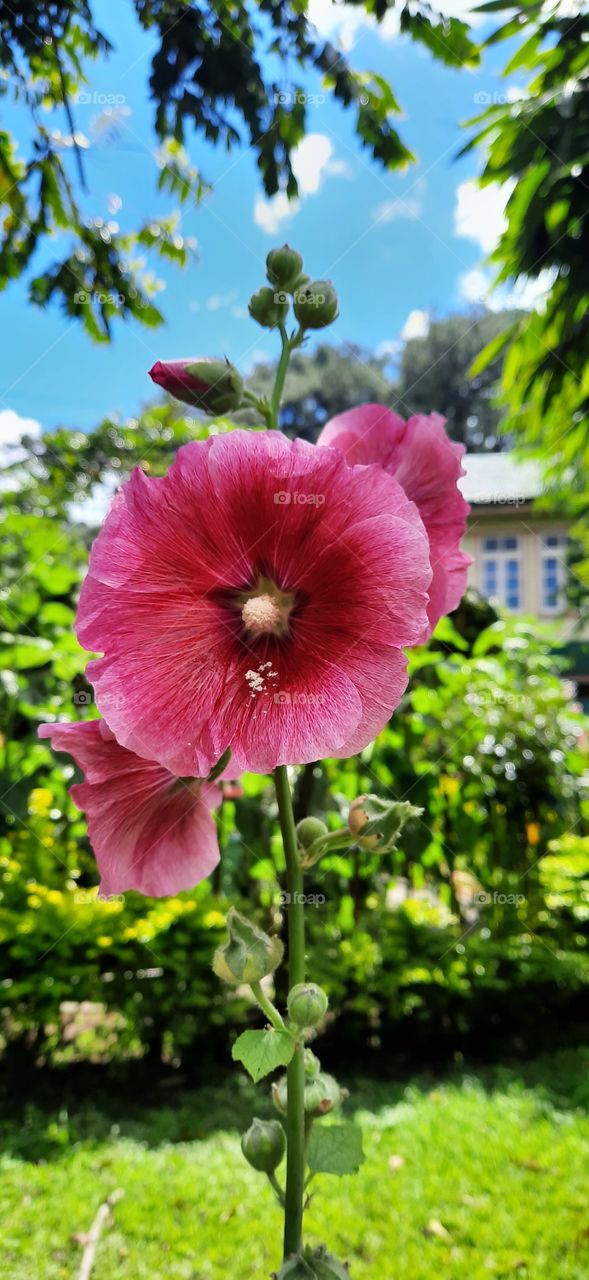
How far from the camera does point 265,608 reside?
259 millimetres

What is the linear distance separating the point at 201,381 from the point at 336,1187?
48.2 inches

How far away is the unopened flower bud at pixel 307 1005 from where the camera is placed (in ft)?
0.98

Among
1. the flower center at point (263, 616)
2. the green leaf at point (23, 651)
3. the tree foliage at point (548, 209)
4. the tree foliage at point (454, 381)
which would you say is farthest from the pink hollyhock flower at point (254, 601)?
the tree foliage at point (454, 381)

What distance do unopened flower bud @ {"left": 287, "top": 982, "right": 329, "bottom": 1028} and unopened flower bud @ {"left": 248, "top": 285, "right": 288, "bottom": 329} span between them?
31cm

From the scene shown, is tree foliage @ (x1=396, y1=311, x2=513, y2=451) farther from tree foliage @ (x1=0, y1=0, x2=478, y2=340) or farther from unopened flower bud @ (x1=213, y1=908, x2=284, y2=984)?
unopened flower bud @ (x1=213, y1=908, x2=284, y2=984)

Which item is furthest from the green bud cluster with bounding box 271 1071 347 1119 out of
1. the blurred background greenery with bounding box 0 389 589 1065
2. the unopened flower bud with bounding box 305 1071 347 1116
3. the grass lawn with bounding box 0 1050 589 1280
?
the blurred background greenery with bounding box 0 389 589 1065

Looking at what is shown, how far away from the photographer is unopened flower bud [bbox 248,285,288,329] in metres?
0.39

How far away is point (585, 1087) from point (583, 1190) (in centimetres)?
39

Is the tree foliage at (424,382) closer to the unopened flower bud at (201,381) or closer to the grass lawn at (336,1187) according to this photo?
the grass lawn at (336,1187)

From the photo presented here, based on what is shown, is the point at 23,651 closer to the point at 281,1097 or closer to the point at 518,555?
the point at 281,1097

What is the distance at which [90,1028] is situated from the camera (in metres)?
1.66

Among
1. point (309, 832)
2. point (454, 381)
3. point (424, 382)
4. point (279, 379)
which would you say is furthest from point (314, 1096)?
point (454, 381)

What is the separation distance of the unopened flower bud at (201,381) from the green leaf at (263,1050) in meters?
0.27

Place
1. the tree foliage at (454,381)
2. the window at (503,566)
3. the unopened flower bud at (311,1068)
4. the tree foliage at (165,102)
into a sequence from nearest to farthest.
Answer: the unopened flower bud at (311,1068)
the tree foliage at (165,102)
the tree foliage at (454,381)
the window at (503,566)
